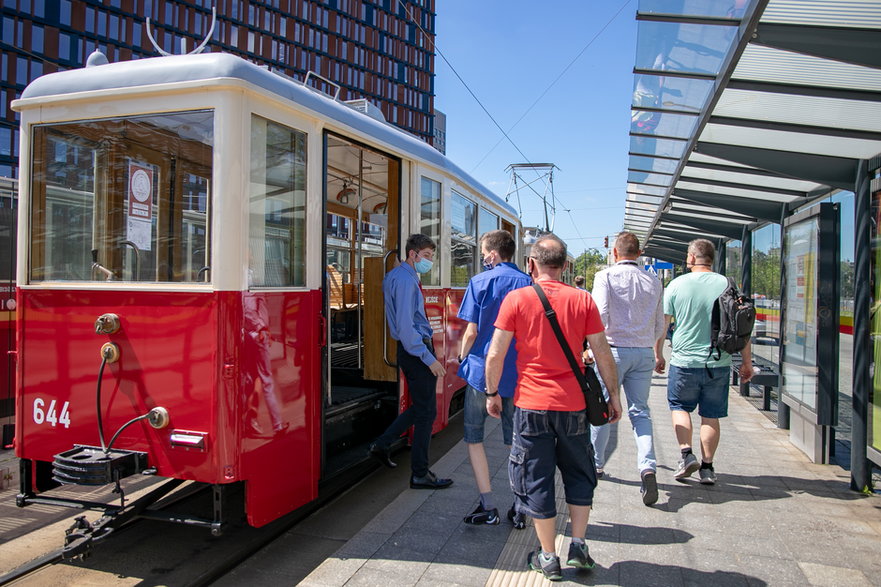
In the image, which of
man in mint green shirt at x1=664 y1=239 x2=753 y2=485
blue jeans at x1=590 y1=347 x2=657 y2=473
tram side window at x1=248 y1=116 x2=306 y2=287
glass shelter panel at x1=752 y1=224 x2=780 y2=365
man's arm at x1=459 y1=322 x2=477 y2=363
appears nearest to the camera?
tram side window at x1=248 y1=116 x2=306 y2=287

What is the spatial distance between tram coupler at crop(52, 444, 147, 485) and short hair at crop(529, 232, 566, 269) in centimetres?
242

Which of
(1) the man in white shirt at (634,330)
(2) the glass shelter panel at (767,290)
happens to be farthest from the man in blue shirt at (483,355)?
(2) the glass shelter panel at (767,290)

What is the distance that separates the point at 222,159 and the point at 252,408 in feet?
4.47

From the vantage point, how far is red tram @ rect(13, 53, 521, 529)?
3457 mm

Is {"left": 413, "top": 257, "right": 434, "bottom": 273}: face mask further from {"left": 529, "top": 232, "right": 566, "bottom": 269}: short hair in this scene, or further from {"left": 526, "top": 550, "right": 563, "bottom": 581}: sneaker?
{"left": 526, "top": 550, "right": 563, "bottom": 581}: sneaker

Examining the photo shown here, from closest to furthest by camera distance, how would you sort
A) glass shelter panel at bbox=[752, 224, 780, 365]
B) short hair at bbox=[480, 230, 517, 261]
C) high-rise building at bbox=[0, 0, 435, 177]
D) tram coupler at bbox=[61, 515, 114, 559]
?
1. tram coupler at bbox=[61, 515, 114, 559]
2. short hair at bbox=[480, 230, 517, 261]
3. glass shelter panel at bbox=[752, 224, 780, 365]
4. high-rise building at bbox=[0, 0, 435, 177]

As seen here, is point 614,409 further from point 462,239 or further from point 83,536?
point 462,239

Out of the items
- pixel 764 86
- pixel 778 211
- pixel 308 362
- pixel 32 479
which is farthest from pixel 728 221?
pixel 32 479

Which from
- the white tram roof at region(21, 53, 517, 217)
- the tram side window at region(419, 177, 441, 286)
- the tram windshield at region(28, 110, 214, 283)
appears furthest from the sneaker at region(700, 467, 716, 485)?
the tram windshield at region(28, 110, 214, 283)

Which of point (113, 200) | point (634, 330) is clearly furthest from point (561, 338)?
point (113, 200)

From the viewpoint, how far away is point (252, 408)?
11.7 feet

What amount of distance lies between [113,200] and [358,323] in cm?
284

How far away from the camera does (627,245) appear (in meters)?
4.91

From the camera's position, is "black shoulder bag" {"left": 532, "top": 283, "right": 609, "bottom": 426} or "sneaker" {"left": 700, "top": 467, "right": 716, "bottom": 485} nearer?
"black shoulder bag" {"left": 532, "top": 283, "right": 609, "bottom": 426}
